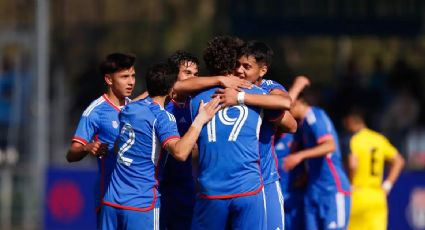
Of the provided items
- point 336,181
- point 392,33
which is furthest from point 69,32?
point 336,181

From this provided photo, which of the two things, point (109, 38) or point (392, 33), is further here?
point (109, 38)

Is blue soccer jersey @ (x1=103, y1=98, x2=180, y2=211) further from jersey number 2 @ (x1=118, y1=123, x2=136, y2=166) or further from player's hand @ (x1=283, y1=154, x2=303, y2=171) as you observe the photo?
player's hand @ (x1=283, y1=154, x2=303, y2=171)

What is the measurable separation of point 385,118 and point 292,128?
9.90 metres

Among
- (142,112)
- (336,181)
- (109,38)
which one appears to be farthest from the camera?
(109,38)

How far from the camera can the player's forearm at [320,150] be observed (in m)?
10.9

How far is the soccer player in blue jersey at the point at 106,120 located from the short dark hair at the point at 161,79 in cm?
73

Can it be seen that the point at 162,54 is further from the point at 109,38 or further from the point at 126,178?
the point at 126,178

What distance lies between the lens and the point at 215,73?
867cm

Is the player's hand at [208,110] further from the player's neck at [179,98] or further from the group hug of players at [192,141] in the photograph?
the player's neck at [179,98]

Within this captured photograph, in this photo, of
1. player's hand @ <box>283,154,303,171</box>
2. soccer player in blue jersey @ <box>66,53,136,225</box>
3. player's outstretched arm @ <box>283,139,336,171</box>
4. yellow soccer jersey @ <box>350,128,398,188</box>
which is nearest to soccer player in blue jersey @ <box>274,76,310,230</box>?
player's outstretched arm @ <box>283,139,336,171</box>

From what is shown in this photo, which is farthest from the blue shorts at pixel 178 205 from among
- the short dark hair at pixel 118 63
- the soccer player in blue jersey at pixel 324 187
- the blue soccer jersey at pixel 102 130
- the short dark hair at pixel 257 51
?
the soccer player in blue jersey at pixel 324 187

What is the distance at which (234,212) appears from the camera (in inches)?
336

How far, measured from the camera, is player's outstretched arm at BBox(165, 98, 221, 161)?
8.27 m

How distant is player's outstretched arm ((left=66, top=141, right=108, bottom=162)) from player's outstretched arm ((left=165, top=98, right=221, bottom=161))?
0.85 m
